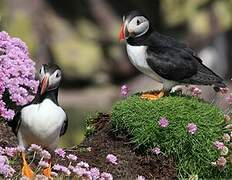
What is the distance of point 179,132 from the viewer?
5750mm

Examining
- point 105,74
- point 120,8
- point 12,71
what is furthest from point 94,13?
point 12,71

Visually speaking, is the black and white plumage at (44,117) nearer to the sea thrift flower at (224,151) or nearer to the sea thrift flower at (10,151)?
the sea thrift flower at (10,151)

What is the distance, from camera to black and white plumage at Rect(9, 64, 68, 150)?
5312mm

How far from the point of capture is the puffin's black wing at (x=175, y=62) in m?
5.88

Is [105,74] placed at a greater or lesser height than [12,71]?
lesser

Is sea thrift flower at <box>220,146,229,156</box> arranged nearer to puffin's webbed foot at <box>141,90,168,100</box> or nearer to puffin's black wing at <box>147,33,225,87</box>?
puffin's black wing at <box>147,33,225,87</box>

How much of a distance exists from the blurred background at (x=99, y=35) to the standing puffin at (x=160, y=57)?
34.1 ft

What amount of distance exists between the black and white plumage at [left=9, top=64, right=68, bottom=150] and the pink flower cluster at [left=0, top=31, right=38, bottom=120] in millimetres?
639

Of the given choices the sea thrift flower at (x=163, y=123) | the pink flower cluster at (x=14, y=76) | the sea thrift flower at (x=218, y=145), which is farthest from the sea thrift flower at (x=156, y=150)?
the pink flower cluster at (x=14, y=76)

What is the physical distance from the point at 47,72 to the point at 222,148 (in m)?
1.45

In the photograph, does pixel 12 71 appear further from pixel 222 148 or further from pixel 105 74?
pixel 105 74

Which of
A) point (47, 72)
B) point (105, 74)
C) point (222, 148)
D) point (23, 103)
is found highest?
point (47, 72)

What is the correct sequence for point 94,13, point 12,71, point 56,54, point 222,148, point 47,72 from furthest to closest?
1. point 94,13
2. point 56,54
3. point 12,71
4. point 222,148
5. point 47,72

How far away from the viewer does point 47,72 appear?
211 inches
